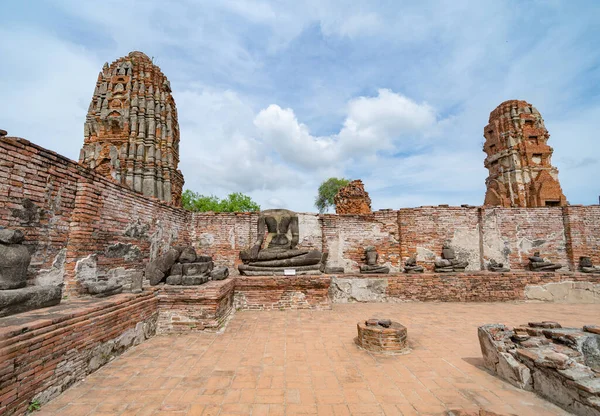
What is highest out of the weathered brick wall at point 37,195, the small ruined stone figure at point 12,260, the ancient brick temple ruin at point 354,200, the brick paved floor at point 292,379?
the ancient brick temple ruin at point 354,200

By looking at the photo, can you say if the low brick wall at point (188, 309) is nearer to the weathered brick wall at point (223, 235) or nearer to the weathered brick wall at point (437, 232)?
the weathered brick wall at point (223, 235)

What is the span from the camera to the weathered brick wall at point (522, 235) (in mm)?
10188

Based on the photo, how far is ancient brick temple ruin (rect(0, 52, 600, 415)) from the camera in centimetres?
348

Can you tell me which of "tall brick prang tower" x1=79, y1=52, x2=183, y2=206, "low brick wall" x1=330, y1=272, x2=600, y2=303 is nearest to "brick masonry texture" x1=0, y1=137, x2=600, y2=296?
"low brick wall" x1=330, y1=272, x2=600, y2=303

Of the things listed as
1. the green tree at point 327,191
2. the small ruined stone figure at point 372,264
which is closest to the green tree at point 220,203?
the green tree at point 327,191

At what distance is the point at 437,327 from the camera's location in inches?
218

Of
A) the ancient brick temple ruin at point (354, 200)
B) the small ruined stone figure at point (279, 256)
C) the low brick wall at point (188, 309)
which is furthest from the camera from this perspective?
the ancient brick temple ruin at point (354, 200)

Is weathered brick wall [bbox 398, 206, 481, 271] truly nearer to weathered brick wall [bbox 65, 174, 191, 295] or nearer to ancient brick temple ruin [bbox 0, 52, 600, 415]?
ancient brick temple ruin [bbox 0, 52, 600, 415]

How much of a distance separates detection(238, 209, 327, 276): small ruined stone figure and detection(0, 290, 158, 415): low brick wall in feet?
11.0

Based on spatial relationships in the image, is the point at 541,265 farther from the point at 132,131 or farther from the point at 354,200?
the point at 132,131

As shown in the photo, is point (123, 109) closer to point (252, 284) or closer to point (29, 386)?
point (252, 284)

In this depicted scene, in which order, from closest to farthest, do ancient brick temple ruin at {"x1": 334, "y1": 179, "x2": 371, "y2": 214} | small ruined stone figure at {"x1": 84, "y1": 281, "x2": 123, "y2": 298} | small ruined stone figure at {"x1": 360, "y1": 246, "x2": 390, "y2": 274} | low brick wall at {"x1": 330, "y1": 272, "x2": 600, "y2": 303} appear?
small ruined stone figure at {"x1": 84, "y1": 281, "x2": 123, "y2": 298}, low brick wall at {"x1": 330, "y1": 272, "x2": 600, "y2": 303}, small ruined stone figure at {"x1": 360, "y1": 246, "x2": 390, "y2": 274}, ancient brick temple ruin at {"x1": 334, "y1": 179, "x2": 371, "y2": 214}

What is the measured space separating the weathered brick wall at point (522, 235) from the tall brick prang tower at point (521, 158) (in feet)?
16.7

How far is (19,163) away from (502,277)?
35.6 ft
